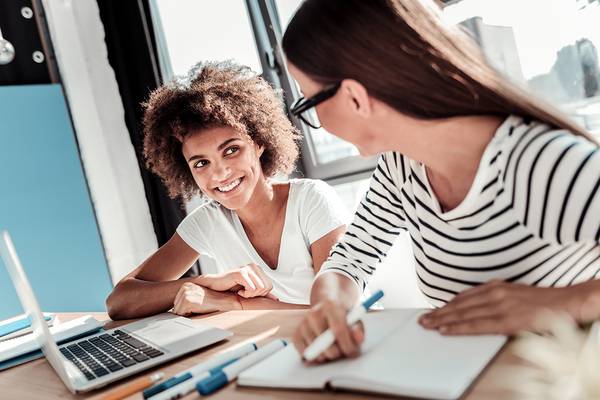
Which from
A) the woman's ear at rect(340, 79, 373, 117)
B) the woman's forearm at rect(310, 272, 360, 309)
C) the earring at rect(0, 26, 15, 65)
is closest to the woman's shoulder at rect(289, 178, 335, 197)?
the woman's forearm at rect(310, 272, 360, 309)

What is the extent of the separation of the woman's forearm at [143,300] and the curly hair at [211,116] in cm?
51

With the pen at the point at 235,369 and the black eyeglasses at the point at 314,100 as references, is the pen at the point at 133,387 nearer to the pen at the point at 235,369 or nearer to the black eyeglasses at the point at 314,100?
the pen at the point at 235,369

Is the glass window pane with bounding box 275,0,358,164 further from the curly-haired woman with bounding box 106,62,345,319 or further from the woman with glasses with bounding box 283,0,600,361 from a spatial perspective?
the woman with glasses with bounding box 283,0,600,361

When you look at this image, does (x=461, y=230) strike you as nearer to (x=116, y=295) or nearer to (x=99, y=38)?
(x=116, y=295)

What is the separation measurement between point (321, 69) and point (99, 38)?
8.27 feet

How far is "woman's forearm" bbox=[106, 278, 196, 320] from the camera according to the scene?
55.5 inches

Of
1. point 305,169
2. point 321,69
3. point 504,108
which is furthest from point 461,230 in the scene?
point 305,169

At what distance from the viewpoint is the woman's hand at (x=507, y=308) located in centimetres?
68

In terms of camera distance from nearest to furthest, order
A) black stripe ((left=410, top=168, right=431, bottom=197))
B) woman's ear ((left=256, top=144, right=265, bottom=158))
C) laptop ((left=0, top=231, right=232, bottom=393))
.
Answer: laptop ((left=0, top=231, right=232, bottom=393)), black stripe ((left=410, top=168, right=431, bottom=197)), woman's ear ((left=256, top=144, right=265, bottom=158))

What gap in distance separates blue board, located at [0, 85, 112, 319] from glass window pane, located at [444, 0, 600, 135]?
2002 millimetres

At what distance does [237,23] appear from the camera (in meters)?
2.76

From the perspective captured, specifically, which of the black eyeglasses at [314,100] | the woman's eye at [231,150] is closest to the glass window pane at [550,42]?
the woman's eye at [231,150]

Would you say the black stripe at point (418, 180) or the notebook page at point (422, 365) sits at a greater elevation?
the black stripe at point (418, 180)

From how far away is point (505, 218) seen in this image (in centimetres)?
90
